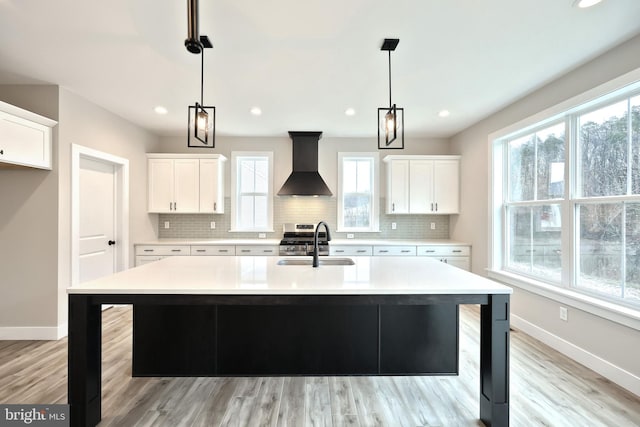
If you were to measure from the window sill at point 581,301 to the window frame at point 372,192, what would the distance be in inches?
82.4

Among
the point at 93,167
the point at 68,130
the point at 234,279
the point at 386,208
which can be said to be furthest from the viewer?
the point at 386,208

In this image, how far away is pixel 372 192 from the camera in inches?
204

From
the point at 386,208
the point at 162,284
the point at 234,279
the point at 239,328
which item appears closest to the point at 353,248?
the point at 386,208

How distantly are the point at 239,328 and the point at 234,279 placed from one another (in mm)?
619

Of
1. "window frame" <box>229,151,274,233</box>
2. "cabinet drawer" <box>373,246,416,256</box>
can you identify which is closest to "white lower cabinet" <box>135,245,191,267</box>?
"window frame" <box>229,151,274,233</box>

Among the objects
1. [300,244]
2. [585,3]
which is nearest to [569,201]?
[585,3]

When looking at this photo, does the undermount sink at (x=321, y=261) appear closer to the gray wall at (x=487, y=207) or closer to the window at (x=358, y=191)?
the gray wall at (x=487, y=207)

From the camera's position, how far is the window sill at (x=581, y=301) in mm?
2207

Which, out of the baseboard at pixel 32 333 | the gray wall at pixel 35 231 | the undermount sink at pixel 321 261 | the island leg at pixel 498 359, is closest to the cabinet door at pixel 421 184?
the undermount sink at pixel 321 261

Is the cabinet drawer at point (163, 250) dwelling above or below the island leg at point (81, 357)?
above

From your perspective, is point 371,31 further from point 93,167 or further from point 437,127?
point 93,167

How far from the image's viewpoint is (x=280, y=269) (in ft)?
7.47

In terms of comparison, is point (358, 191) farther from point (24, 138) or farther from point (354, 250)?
point (24, 138)

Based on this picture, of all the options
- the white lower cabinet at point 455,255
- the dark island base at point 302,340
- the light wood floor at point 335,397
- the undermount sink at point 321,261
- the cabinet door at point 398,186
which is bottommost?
the light wood floor at point 335,397
